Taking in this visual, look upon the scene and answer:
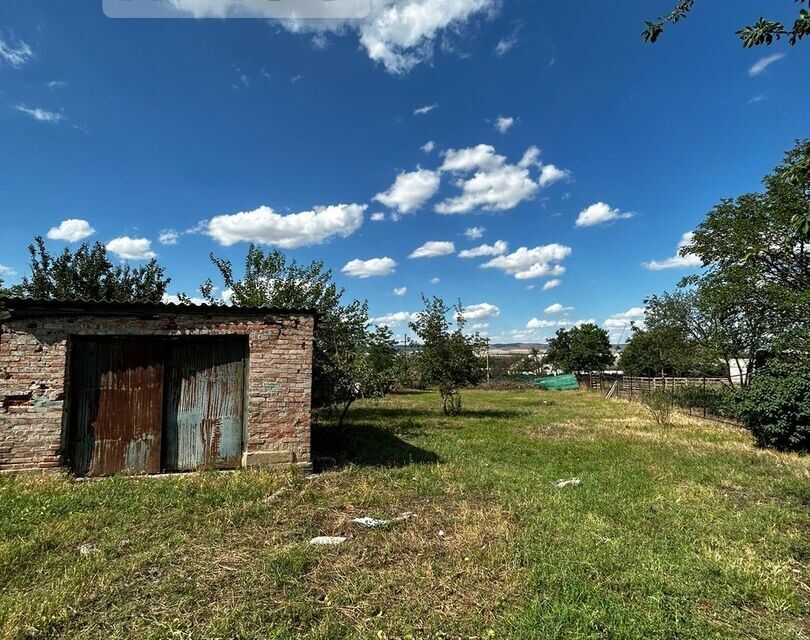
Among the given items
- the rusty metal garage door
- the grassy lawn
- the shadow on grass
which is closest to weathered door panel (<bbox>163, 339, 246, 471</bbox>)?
the rusty metal garage door

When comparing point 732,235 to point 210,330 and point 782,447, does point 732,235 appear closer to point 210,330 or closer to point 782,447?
point 782,447

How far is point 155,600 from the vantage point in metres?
3.67

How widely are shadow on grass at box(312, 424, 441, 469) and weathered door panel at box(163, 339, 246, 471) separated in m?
1.77

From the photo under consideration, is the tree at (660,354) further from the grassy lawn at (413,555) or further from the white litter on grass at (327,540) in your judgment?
the white litter on grass at (327,540)

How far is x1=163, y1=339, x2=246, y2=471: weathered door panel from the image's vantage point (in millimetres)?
7652

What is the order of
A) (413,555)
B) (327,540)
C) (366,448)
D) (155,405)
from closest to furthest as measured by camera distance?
(413,555), (327,540), (155,405), (366,448)

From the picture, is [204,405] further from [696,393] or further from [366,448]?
[696,393]

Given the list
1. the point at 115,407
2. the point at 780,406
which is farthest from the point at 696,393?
the point at 115,407

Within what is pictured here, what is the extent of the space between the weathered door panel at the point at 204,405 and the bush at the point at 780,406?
12.0m

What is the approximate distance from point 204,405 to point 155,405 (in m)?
0.74

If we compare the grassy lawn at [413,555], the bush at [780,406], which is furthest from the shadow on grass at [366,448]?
the bush at [780,406]

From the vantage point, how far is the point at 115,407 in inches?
292

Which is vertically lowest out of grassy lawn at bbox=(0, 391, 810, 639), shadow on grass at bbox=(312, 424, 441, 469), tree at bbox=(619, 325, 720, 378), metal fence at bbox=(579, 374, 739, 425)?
grassy lawn at bbox=(0, 391, 810, 639)

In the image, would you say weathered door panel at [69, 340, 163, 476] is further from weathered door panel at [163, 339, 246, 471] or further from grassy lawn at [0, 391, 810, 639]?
grassy lawn at [0, 391, 810, 639]
